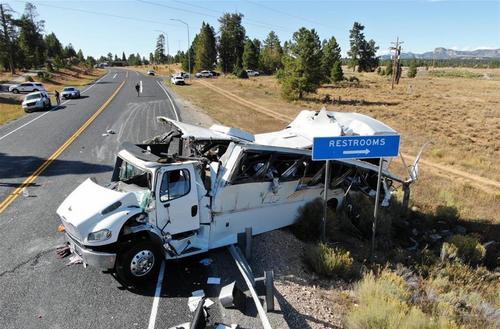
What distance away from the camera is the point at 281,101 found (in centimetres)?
4731

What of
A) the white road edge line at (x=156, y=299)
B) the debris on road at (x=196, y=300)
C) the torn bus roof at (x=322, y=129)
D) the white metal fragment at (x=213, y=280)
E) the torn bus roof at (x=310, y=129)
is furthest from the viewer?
the torn bus roof at (x=322, y=129)

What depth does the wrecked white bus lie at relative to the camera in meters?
7.57

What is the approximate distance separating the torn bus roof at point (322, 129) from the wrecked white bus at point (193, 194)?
0.13 ft

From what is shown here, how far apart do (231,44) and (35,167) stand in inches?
3817

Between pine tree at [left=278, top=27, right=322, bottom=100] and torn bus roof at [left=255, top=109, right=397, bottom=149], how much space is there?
113 ft

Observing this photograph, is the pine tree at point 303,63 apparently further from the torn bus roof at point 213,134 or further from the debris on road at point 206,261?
the debris on road at point 206,261

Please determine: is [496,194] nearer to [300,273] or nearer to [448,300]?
[448,300]

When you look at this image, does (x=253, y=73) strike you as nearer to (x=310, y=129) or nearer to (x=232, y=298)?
(x=310, y=129)

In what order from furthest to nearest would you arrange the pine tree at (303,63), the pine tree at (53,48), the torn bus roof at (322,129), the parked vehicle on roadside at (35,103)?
the pine tree at (53,48), the pine tree at (303,63), the parked vehicle on roadside at (35,103), the torn bus roof at (322,129)

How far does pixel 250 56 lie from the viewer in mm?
102000

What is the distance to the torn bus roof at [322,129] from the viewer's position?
1121cm

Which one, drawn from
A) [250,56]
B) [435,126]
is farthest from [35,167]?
[250,56]

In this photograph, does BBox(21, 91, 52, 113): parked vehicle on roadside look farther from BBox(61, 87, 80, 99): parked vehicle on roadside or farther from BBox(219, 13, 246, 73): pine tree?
BBox(219, 13, 246, 73): pine tree

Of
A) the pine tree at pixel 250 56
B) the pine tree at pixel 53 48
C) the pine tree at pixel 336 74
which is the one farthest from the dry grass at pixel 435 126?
the pine tree at pixel 53 48
